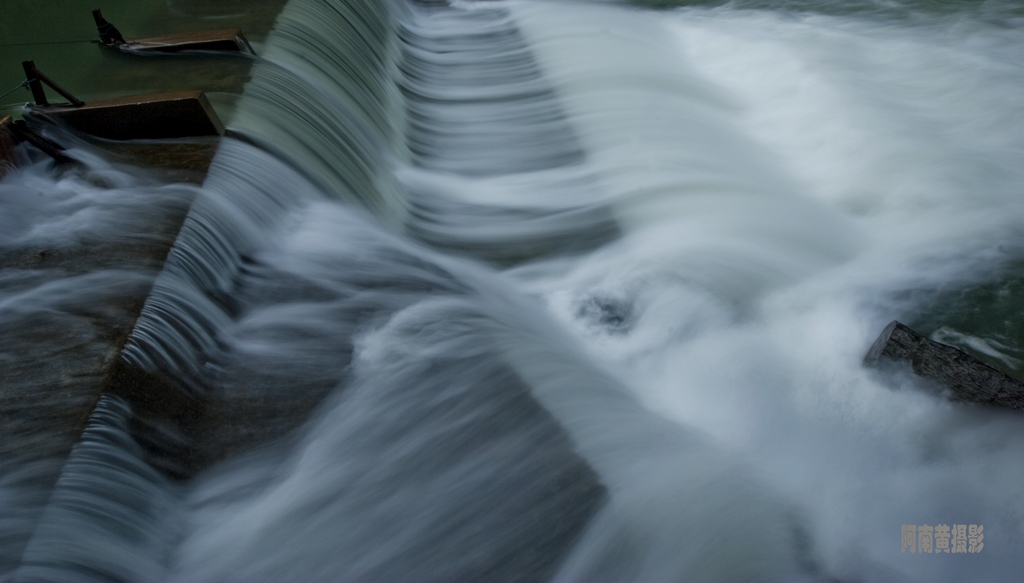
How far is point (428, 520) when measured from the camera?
8.86 ft

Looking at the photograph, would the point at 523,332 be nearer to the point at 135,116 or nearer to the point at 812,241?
the point at 812,241

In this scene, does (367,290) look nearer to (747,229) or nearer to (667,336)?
(667,336)

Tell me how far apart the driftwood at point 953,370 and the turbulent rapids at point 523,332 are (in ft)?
0.32

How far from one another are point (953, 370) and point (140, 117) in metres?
4.05

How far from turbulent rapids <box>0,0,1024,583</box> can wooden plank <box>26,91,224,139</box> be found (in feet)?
0.59

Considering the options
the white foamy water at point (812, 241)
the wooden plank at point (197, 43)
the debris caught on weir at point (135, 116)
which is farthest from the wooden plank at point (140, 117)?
the white foamy water at point (812, 241)

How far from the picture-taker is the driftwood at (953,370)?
3.01 metres

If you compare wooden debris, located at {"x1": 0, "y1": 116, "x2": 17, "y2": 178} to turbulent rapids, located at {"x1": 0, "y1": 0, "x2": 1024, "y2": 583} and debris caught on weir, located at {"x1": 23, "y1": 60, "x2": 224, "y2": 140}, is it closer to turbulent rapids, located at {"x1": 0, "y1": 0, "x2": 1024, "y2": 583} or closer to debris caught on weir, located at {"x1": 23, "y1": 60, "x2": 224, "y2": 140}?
turbulent rapids, located at {"x1": 0, "y1": 0, "x2": 1024, "y2": 583}

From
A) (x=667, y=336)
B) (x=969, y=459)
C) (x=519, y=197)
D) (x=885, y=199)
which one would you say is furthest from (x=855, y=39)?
(x=969, y=459)

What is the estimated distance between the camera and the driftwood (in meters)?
3.01

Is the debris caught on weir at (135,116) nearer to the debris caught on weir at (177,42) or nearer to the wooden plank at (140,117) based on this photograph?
the wooden plank at (140,117)

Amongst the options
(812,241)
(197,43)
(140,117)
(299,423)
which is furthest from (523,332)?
(197,43)

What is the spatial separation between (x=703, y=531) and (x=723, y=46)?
199 inches

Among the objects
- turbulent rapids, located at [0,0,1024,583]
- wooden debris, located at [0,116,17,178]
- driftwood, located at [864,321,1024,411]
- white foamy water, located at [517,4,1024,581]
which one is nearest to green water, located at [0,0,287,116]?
turbulent rapids, located at [0,0,1024,583]
